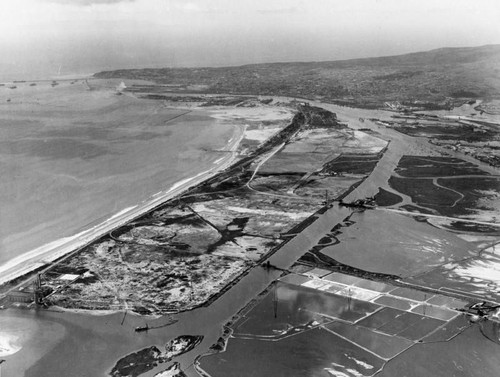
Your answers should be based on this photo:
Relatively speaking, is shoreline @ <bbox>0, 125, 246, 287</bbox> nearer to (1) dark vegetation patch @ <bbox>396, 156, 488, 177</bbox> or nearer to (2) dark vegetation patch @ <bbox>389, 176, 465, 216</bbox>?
(2) dark vegetation patch @ <bbox>389, 176, 465, 216</bbox>

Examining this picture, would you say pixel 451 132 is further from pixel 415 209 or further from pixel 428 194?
pixel 415 209

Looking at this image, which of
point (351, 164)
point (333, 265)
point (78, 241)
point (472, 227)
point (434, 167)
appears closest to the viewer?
point (333, 265)

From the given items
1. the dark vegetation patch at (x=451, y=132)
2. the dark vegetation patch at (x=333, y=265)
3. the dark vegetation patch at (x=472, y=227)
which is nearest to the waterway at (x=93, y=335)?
the dark vegetation patch at (x=333, y=265)

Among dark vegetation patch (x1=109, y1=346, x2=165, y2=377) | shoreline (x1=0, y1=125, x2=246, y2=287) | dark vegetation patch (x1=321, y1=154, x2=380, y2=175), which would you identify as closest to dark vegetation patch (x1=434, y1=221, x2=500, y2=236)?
dark vegetation patch (x1=321, y1=154, x2=380, y2=175)

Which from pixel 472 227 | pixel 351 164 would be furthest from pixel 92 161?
pixel 472 227

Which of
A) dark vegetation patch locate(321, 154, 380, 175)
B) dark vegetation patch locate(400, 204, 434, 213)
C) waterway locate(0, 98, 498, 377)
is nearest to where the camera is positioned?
waterway locate(0, 98, 498, 377)

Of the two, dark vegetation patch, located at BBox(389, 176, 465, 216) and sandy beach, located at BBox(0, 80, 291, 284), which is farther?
dark vegetation patch, located at BBox(389, 176, 465, 216)
